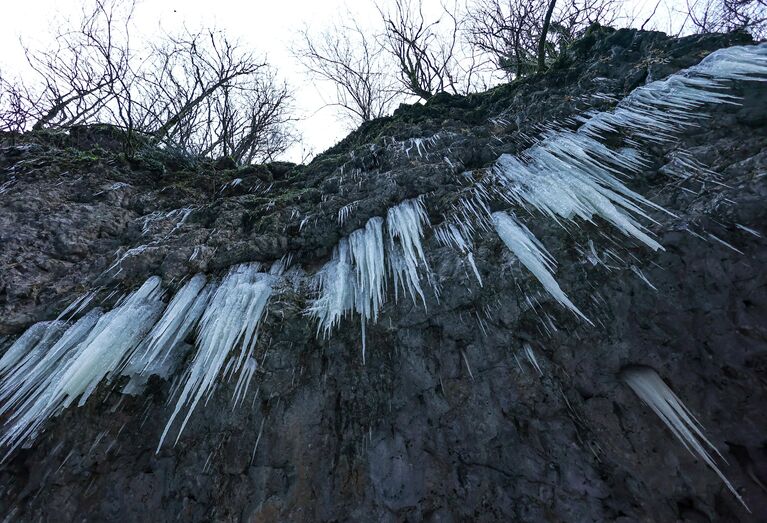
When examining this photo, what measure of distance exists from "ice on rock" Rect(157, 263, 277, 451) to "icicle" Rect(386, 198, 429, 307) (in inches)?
37.2

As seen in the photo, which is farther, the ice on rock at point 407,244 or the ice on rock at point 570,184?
the ice on rock at point 407,244

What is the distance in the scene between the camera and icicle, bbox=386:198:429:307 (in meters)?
2.34

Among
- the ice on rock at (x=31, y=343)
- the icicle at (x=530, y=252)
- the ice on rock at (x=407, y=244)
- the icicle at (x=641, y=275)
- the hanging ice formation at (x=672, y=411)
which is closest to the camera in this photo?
the hanging ice formation at (x=672, y=411)

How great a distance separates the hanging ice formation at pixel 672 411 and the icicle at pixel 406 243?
1196mm

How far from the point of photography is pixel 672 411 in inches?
65.9

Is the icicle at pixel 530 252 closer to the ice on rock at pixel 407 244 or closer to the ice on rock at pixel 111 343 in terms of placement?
the ice on rock at pixel 407 244

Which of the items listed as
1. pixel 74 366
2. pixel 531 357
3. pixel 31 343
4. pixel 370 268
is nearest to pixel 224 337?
pixel 74 366

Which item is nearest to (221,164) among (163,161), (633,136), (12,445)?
(163,161)

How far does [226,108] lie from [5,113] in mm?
4561

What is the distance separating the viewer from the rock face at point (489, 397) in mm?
1676

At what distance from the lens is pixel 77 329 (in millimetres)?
2344

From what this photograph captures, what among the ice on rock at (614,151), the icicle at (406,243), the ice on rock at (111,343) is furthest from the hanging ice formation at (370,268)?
the ice on rock at (111,343)

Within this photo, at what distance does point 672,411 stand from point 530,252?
3.38 ft

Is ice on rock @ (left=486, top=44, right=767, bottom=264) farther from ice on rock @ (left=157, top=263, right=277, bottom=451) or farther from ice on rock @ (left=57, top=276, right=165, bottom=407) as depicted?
ice on rock @ (left=57, top=276, right=165, bottom=407)
